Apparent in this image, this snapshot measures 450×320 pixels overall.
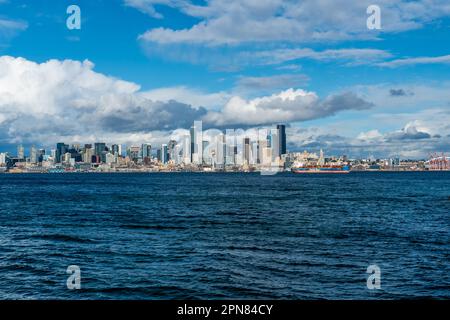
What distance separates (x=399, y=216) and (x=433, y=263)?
33164mm

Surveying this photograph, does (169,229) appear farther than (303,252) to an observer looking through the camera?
Yes

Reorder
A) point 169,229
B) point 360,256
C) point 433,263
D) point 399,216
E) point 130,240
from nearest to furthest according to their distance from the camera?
1. point 433,263
2. point 360,256
3. point 130,240
4. point 169,229
5. point 399,216

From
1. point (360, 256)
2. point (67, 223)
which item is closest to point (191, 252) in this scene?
point (360, 256)

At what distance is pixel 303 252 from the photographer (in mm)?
37219

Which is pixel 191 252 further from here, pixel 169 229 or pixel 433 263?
pixel 433 263

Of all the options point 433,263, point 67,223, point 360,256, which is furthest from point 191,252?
point 67,223

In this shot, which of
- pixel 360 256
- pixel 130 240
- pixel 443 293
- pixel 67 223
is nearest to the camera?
pixel 443 293

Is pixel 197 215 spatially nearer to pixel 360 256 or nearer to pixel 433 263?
pixel 360 256

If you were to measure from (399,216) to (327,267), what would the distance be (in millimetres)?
38055

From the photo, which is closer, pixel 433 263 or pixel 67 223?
pixel 433 263

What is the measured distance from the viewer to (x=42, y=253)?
37188mm
